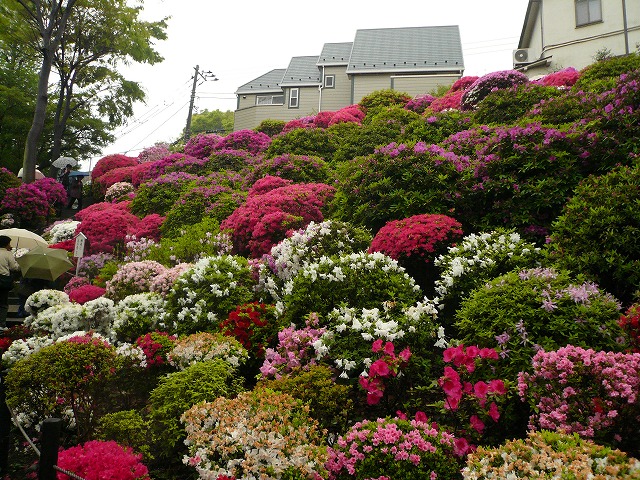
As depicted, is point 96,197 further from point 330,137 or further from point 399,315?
point 399,315

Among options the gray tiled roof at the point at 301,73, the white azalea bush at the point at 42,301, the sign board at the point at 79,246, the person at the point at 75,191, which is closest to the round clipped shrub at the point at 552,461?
the white azalea bush at the point at 42,301

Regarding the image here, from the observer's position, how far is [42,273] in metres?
10.6

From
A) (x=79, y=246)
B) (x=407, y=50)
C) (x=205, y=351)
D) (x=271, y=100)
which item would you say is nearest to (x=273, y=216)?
(x=205, y=351)

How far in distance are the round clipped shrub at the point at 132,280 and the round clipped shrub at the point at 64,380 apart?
3784 millimetres

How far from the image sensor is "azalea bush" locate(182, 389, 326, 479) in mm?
3469

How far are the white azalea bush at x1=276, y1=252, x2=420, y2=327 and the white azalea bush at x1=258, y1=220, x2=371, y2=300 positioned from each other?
93 cm

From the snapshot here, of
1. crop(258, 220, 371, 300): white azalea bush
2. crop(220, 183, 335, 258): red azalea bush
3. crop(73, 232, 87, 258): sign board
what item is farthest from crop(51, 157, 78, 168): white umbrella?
crop(258, 220, 371, 300): white azalea bush

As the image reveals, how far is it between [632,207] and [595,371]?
2703 mm

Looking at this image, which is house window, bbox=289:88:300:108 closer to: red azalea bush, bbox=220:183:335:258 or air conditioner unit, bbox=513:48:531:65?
air conditioner unit, bbox=513:48:531:65

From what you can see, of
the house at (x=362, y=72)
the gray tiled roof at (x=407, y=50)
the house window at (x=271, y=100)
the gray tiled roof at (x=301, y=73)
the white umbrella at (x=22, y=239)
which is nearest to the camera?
the white umbrella at (x=22, y=239)

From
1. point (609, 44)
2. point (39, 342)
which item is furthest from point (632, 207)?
point (609, 44)

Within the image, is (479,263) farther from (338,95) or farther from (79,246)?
(338,95)

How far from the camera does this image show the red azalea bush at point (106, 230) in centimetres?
1329

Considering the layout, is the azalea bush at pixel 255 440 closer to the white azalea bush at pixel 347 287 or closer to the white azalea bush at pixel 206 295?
the white azalea bush at pixel 347 287
